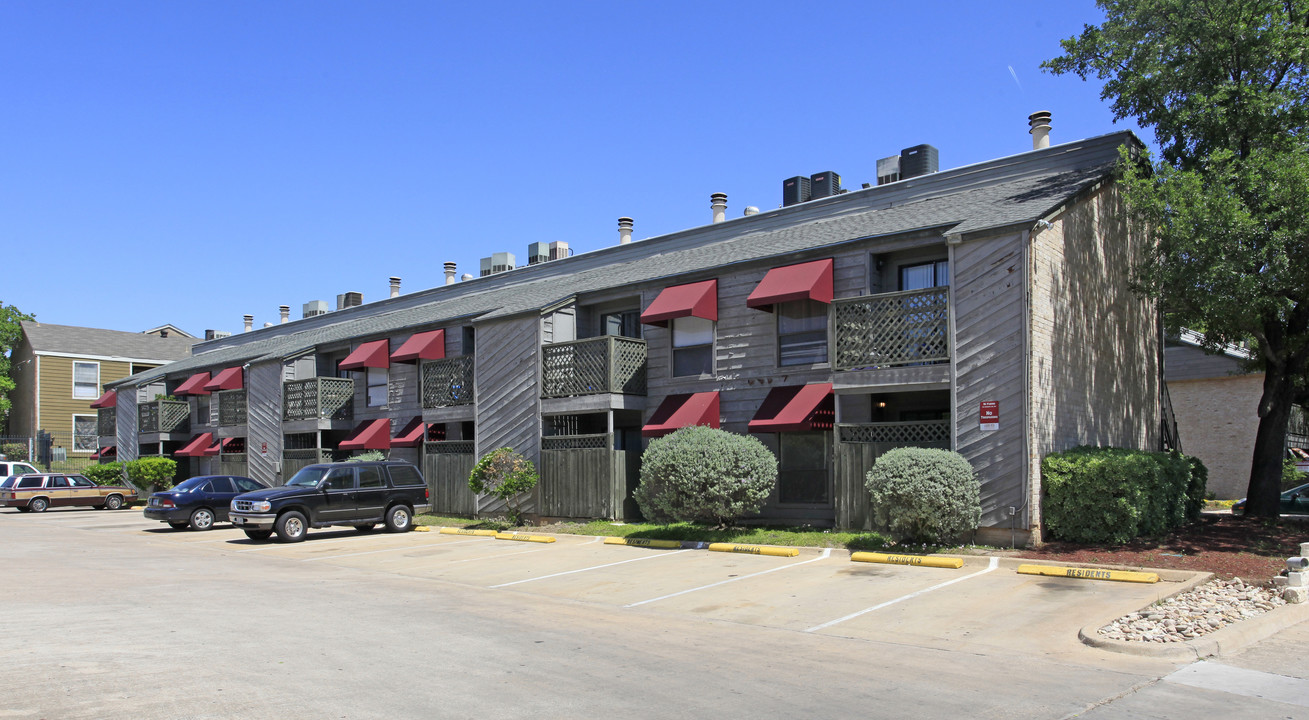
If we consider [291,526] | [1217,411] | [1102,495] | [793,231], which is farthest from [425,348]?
[1217,411]

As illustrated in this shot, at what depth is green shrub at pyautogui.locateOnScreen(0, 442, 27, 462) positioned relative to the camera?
4722cm

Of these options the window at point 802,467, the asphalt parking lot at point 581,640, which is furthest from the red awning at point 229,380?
the window at point 802,467

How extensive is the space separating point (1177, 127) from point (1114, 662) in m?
13.0

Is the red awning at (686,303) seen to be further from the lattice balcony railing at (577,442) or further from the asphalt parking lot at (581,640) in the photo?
the asphalt parking lot at (581,640)

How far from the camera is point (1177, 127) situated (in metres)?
17.6

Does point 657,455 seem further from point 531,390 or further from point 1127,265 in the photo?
point 1127,265

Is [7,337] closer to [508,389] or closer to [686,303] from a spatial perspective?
[508,389]

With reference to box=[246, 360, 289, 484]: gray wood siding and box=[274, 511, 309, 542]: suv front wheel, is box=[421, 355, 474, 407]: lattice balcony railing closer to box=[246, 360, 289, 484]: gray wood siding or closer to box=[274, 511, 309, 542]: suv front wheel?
box=[274, 511, 309, 542]: suv front wheel

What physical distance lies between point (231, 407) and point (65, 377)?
71.9 feet

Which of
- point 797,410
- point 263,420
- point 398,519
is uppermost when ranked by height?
point 797,410

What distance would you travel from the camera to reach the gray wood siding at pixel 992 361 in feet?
50.6

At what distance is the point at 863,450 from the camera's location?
56.3 feet

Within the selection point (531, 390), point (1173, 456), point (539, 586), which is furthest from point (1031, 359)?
point (531, 390)

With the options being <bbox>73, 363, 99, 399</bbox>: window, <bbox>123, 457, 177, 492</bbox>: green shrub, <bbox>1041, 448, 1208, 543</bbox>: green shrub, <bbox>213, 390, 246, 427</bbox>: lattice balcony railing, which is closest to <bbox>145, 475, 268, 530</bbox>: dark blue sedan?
<bbox>213, 390, 246, 427</bbox>: lattice balcony railing
